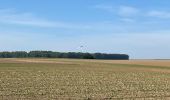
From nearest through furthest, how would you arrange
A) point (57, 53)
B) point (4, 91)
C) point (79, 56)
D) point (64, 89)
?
point (4, 91)
point (64, 89)
point (79, 56)
point (57, 53)

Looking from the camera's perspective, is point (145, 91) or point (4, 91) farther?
point (145, 91)

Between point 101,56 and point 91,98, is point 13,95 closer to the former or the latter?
point 91,98

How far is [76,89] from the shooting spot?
82.7ft

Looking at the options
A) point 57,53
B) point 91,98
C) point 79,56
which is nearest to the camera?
point 91,98

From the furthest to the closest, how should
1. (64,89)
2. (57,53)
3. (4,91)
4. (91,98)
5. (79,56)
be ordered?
(57,53) < (79,56) < (64,89) < (4,91) < (91,98)

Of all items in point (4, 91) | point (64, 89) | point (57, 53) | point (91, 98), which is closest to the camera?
point (91, 98)

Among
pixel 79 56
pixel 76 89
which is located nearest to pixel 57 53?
pixel 79 56

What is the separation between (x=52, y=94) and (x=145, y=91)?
19.4 feet

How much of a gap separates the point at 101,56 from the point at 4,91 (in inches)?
5244

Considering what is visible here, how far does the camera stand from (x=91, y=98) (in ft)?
69.1

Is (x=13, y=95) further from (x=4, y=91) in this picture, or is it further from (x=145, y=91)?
(x=145, y=91)

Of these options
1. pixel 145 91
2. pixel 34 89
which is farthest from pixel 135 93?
pixel 34 89

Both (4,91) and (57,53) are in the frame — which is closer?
(4,91)

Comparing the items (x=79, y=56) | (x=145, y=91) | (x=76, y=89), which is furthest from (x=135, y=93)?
(x=79, y=56)
